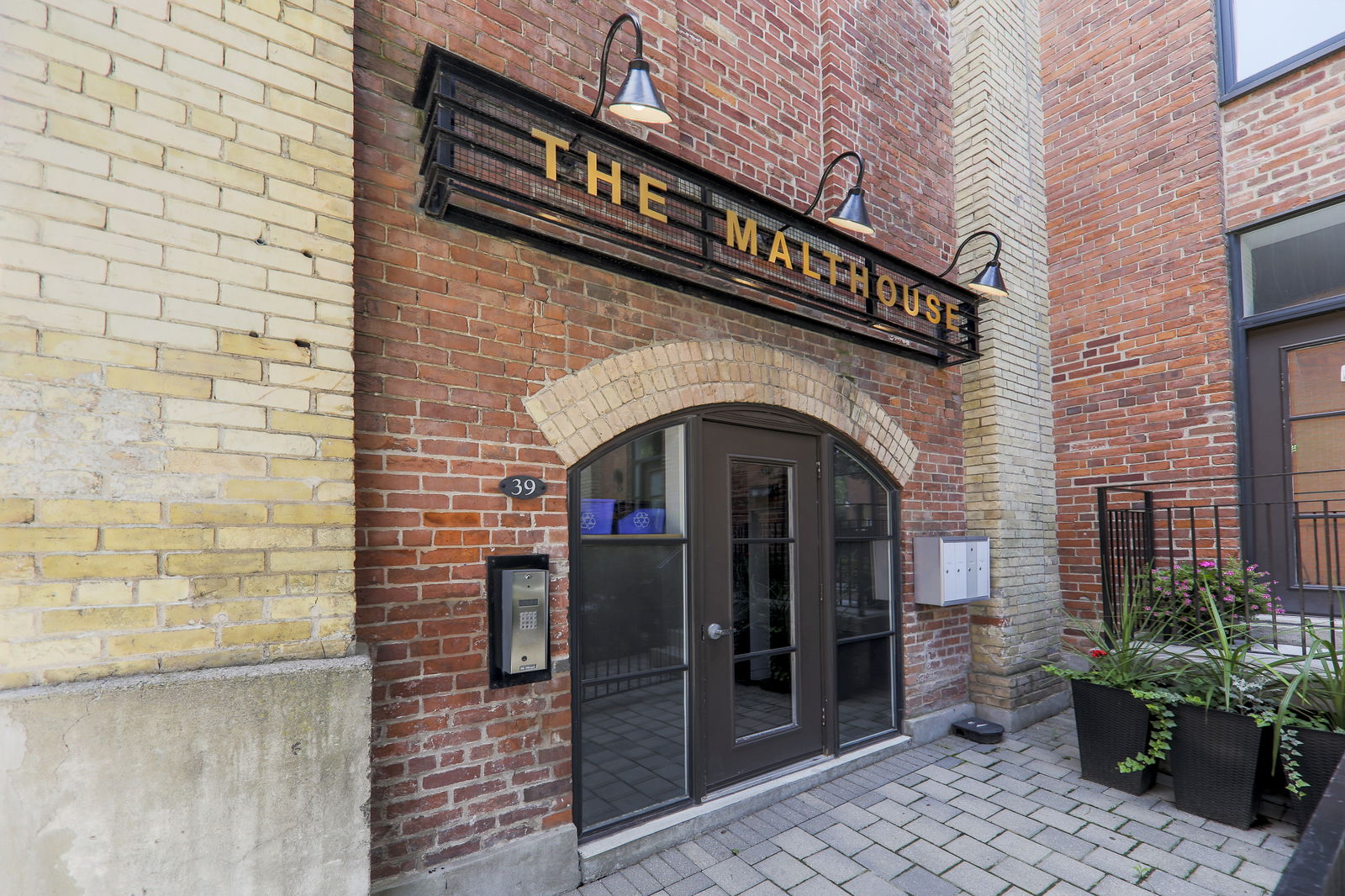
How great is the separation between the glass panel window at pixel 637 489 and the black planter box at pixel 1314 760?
3343 millimetres

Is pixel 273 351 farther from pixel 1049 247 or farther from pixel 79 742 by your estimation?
pixel 1049 247

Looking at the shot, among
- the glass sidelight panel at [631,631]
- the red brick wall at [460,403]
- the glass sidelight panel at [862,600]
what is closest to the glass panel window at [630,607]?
the glass sidelight panel at [631,631]

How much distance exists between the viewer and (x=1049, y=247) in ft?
19.2

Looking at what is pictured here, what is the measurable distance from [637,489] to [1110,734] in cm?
325

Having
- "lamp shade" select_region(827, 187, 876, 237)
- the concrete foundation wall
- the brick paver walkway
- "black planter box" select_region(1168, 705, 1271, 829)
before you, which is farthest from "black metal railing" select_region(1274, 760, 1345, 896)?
"lamp shade" select_region(827, 187, 876, 237)

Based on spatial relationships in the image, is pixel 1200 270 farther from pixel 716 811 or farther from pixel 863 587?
pixel 716 811

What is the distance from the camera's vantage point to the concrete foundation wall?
66.1 inches

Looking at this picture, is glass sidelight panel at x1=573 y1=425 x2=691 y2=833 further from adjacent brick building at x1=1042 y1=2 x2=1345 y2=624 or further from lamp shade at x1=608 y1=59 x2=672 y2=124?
adjacent brick building at x1=1042 y1=2 x2=1345 y2=624

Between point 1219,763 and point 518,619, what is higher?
point 518,619

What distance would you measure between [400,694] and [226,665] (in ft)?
2.25

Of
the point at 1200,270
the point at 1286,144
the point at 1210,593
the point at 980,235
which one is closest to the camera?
the point at 1210,593

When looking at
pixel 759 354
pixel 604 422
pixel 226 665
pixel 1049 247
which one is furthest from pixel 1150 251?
pixel 226 665

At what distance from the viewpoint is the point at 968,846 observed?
3.17 meters

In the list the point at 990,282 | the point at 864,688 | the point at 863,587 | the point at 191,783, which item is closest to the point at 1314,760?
the point at 864,688
